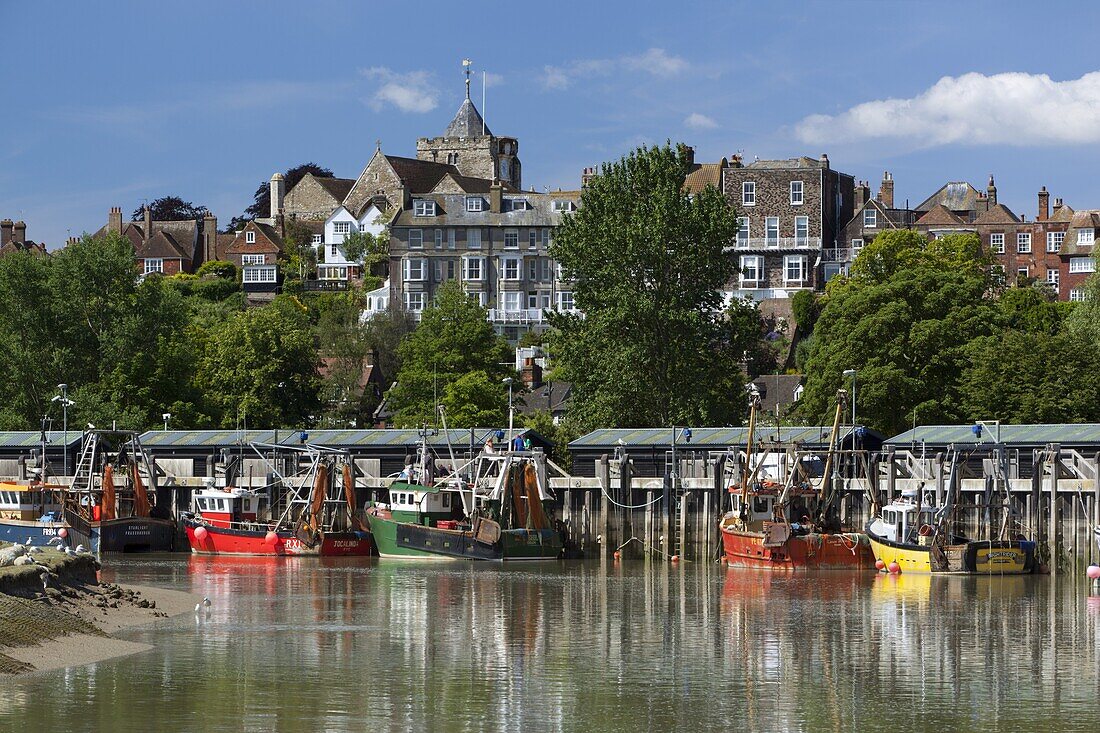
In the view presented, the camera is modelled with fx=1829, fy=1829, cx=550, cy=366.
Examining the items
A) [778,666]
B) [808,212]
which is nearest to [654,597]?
[778,666]

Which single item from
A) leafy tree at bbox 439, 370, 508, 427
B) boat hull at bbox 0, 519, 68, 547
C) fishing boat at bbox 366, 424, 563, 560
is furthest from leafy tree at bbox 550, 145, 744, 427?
boat hull at bbox 0, 519, 68, 547

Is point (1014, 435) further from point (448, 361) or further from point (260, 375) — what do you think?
point (260, 375)

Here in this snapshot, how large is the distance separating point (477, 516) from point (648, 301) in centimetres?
1739

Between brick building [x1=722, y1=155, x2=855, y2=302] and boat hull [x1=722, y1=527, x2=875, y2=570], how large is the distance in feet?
250

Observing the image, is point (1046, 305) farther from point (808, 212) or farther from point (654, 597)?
point (654, 597)

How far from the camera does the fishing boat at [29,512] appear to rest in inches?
3039

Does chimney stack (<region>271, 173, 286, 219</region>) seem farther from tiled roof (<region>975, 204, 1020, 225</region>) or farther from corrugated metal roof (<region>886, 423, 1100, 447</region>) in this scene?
corrugated metal roof (<region>886, 423, 1100, 447</region>)

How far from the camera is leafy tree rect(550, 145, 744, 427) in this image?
88562 millimetres

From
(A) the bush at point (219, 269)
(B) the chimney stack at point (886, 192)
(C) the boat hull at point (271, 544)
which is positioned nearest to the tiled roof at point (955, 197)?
(B) the chimney stack at point (886, 192)

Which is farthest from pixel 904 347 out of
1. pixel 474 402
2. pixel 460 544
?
pixel 474 402

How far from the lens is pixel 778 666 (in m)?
40.5

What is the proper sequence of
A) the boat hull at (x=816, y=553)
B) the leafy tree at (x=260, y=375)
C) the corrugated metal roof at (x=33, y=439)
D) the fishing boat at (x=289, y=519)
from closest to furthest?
1. the boat hull at (x=816, y=553)
2. the fishing boat at (x=289, y=519)
3. the corrugated metal roof at (x=33, y=439)
4. the leafy tree at (x=260, y=375)

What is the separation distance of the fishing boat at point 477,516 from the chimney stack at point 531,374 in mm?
45789

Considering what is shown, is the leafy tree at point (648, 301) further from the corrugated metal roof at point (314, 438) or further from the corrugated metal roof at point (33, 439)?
the corrugated metal roof at point (33, 439)
